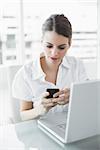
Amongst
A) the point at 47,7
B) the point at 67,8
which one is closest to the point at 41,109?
the point at 67,8

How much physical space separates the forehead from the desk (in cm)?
33

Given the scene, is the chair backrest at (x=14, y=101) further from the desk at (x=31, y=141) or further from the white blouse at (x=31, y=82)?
the desk at (x=31, y=141)

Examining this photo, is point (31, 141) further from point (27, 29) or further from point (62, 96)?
point (27, 29)

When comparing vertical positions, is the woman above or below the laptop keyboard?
above

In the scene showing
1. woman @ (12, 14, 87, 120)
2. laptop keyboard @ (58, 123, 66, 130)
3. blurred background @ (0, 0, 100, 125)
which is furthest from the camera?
blurred background @ (0, 0, 100, 125)

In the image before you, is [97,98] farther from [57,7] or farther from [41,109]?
A: [57,7]

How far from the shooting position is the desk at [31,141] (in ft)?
2.06

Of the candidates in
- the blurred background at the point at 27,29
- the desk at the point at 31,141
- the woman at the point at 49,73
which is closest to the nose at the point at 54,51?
the woman at the point at 49,73

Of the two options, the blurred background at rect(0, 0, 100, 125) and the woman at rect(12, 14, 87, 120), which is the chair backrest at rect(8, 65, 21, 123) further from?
the blurred background at rect(0, 0, 100, 125)

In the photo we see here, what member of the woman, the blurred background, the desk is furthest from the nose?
the blurred background

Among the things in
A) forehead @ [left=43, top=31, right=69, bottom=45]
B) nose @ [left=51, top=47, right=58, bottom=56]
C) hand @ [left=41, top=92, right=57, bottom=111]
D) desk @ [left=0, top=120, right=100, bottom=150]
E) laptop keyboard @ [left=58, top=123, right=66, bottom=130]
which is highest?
forehead @ [left=43, top=31, right=69, bottom=45]

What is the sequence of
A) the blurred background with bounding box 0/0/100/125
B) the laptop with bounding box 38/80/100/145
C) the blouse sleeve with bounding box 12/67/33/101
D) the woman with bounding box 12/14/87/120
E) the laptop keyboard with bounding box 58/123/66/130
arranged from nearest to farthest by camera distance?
the laptop with bounding box 38/80/100/145, the laptop keyboard with bounding box 58/123/66/130, the woman with bounding box 12/14/87/120, the blouse sleeve with bounding box 12/67/33/101, the blurred background with bounding box 0/0/100/125

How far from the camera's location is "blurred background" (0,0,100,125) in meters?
1.58

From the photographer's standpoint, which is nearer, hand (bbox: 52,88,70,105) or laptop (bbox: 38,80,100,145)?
laptop (bbox: 38,80,100,145)
